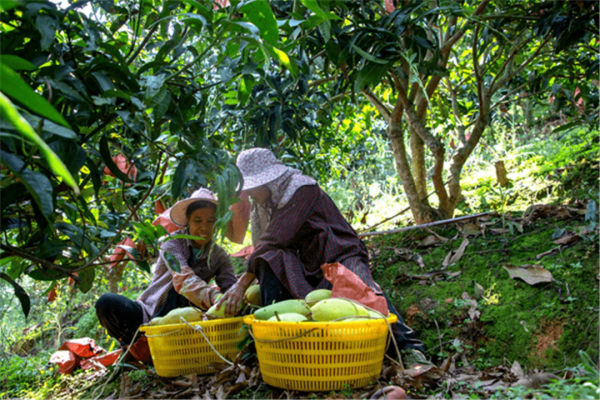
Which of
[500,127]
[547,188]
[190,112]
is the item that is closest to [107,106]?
[190,112]

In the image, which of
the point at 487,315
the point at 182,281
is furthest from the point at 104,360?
the point at 487,315

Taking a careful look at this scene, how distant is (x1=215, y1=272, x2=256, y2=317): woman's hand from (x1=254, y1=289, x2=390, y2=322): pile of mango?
0.36m

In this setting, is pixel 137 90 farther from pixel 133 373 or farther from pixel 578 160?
pixel 578 160

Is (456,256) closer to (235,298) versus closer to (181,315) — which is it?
(235,298)

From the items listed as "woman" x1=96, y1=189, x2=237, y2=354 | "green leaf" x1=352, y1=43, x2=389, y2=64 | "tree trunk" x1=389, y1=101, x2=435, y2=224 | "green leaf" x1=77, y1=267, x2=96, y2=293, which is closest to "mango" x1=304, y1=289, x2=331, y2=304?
"woman" x1=96, y1=189, x2=237, y2=354

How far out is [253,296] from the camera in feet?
6.59

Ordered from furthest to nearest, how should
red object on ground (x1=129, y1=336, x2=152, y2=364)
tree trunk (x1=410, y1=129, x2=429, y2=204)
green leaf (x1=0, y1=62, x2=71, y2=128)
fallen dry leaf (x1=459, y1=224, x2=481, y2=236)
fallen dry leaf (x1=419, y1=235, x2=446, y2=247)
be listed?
tree trunk (x1=410, y1=129, x2=429, y2=204) < fallen dry leaf (x1=419, y1=235, x2=446, y2=247) < fallen dry leaf (x1=459, y1=224, x2=481, y2=236) < red object on ground (x1=129, y1=336, x2=152, y2=364) < green leaf (x1=0, y1=62, x2=71, y2=128)

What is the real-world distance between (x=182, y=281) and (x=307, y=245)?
639mm

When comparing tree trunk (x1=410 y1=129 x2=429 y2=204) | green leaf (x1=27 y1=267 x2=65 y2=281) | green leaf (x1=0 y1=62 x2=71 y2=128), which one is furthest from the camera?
tree trunk (x1=410 y1=129 x2=429 y2=204)

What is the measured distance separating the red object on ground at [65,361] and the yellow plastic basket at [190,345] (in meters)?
0.86

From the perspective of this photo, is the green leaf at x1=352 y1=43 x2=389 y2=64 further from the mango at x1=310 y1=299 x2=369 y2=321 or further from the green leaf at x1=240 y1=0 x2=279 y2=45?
the mango at x1=310 y1=299 x2=369 y2=321

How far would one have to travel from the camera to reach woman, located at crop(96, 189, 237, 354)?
7.30 feet

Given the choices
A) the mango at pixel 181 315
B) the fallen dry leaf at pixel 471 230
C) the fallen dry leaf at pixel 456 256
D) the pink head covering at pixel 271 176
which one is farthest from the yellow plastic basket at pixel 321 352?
the fallen dry leaf at pixel 471 230

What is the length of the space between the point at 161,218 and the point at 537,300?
1707 mm
